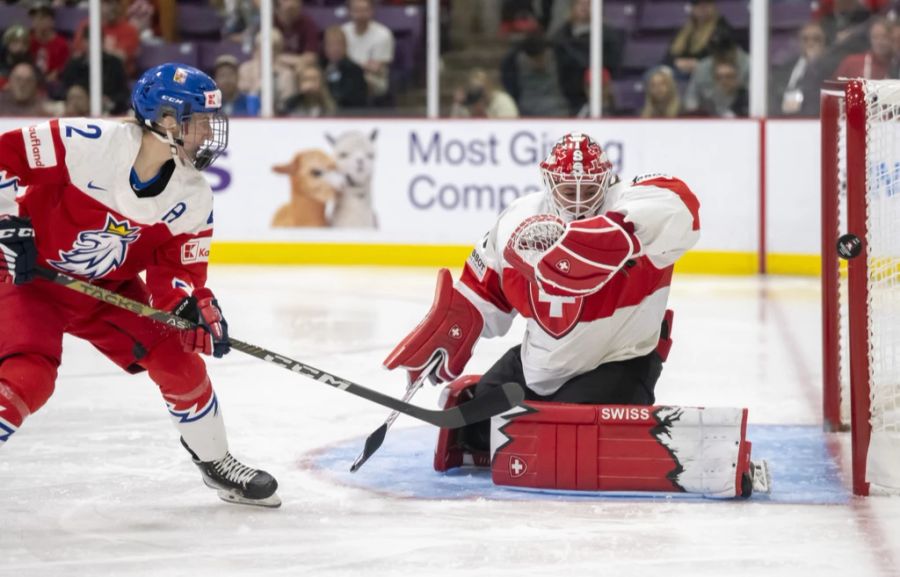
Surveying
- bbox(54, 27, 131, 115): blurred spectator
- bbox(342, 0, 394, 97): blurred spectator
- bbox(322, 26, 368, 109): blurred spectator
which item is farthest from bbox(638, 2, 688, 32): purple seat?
bbox(54, 27, 131, 115): blurred spectator

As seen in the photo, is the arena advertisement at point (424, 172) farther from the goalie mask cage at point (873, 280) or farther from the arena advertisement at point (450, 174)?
the goalie mask cage at point (873, 280)

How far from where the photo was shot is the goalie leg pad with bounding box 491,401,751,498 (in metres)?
3.40

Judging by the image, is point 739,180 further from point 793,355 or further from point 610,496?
point 610,496

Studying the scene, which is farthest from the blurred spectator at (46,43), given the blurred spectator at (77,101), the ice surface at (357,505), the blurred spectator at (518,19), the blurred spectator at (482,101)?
the ice surface at (357,505)

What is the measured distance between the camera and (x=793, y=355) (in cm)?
557

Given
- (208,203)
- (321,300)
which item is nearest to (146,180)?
(208,203)

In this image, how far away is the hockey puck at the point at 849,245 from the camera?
338cm

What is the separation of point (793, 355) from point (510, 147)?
3.11m

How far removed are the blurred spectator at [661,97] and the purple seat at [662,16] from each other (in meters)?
0.29

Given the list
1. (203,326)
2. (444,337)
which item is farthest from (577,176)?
(203,326)

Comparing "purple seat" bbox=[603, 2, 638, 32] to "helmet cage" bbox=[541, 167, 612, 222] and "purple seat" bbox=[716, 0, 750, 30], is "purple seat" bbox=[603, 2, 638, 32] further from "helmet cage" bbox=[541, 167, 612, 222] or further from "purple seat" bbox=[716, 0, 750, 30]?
"helmet cage" bbox=[541, 167, 612, 222]

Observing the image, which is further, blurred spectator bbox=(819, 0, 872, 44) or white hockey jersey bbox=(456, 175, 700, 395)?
blurred spectator bbox=(819, 0, 872, 44)

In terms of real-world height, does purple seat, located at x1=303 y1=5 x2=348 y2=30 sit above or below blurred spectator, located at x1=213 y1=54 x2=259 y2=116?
above

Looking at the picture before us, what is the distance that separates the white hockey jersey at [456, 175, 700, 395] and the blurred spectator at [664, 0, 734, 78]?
15.9 ft
